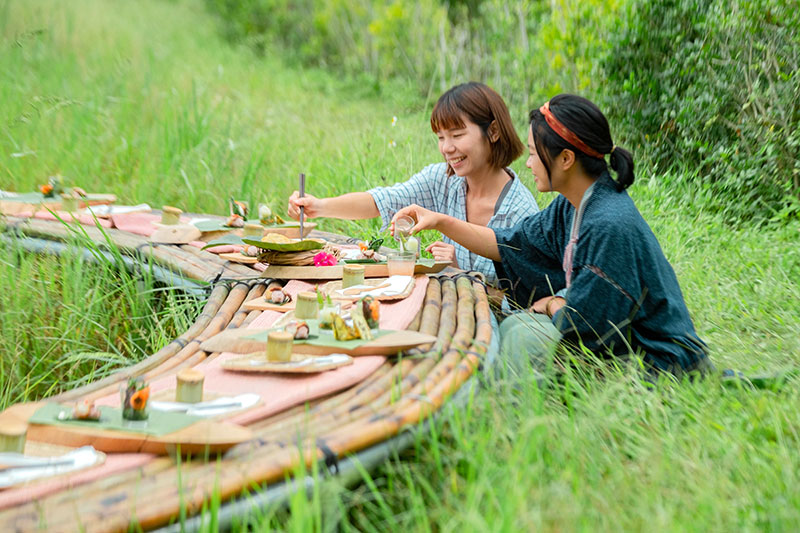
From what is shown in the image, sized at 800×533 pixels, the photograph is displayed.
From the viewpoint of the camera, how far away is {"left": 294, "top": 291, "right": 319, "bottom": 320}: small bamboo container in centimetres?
239

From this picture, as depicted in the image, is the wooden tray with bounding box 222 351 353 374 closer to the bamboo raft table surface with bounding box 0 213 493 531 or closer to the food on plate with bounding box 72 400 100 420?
the bamboo raft table surface with bounding box 0 213 493 531

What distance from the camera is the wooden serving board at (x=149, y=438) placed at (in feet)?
5.37

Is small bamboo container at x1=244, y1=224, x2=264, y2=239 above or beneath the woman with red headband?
above

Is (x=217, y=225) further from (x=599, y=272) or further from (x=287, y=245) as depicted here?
(x=599, y=272)

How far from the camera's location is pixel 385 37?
1012 centimetres

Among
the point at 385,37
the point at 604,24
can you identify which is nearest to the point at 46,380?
the point at 604,24

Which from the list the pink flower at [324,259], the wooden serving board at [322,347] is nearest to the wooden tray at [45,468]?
the wooden serving board at [322,347]

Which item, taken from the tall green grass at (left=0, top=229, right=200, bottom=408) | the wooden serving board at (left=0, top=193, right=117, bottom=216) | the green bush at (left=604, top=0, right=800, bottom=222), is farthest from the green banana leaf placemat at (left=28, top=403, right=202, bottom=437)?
the green bush at (left=604, top=0, right=800, bottom=222)

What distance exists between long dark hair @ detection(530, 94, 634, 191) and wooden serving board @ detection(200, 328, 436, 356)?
973 millimetres

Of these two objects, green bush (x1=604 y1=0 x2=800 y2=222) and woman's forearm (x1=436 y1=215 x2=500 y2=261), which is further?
green bush (x1=604 y1=0 x2=800 y2=222)

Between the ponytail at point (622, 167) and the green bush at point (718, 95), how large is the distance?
246cm

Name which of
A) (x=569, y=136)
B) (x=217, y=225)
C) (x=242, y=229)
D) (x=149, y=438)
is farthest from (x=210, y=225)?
(x=149, y=438)

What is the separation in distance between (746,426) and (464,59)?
722 centimetres

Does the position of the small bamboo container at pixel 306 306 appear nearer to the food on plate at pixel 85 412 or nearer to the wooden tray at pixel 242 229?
the food on plate at pixel 85 412
